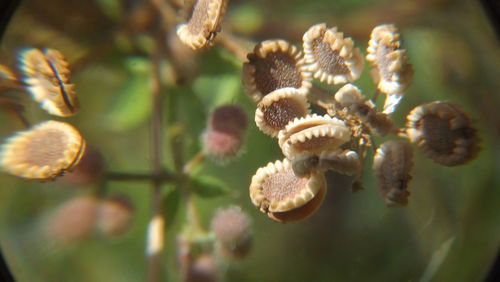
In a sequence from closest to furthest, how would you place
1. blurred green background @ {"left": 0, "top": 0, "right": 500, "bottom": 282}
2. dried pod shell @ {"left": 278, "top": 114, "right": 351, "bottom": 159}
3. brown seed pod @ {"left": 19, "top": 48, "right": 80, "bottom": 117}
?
dried pod shell @ {"left": 278, "top": 114, "right": 351, "bottom": 159}
brown seed pod @ {"left": 19, "top": 48, "right": 80, "bottom": 117}
blurred green background @ {"left": 0, "top": 0, "right": 500, "bottom": 282}

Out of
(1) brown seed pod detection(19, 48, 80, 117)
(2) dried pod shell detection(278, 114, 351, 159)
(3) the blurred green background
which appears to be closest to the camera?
(2) dried pod shell detection(278, 114, 351, 159)

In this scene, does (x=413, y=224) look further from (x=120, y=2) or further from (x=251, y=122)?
(x=120, y=2)

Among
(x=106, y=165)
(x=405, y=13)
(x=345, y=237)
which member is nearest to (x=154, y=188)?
(x=106, y=165)

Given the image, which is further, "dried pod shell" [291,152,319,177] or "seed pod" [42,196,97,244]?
"seed pod" [42,196,97,244]

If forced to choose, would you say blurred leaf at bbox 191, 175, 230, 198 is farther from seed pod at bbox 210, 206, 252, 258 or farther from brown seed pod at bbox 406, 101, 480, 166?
brown seed pod at bbox 406, 101, 480, 166

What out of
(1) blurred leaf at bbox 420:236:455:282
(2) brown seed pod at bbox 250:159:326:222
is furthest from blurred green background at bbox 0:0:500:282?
(2) brown seed pod at bbox 250:159:326:222

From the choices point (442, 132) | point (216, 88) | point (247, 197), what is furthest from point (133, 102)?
point (442, 132)

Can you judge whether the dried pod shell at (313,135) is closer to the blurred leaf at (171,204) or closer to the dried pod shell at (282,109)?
the dried pod shell at (282,109)

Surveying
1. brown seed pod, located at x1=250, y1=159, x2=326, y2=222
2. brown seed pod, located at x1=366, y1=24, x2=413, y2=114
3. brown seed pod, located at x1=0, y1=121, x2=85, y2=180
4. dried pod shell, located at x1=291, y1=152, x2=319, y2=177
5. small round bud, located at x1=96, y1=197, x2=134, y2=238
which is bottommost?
small round bud, located at x1=96, y1=197, x2=134, y2=238
